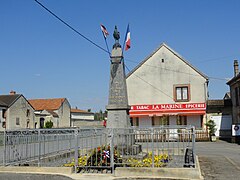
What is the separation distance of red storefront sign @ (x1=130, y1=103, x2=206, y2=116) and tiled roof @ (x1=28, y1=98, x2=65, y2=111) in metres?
36.9

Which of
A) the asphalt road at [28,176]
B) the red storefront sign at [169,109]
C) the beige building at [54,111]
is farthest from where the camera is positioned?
the beige building at [54,111]

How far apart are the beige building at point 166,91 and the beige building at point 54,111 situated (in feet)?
100.0

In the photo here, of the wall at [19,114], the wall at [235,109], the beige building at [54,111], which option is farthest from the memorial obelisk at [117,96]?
the beige building at [54,111]

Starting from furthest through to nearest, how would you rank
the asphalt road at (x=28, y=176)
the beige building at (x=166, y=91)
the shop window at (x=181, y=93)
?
the shop window at (x=181, y=93) → the beige building at (x=166, y=91) → the asphalt road at (x=28, y=176)

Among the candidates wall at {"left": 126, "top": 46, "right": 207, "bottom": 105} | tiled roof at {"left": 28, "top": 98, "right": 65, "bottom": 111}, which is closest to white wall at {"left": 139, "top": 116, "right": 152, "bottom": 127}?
wall at {"left": 126, "top": 46, "right": 207, "bottom": 105}

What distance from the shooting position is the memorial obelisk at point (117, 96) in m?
14.1

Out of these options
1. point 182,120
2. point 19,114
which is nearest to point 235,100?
point 182,120

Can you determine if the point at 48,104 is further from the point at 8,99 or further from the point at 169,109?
the point at 169,109

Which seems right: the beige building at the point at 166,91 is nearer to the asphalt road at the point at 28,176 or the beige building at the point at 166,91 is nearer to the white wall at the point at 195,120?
the white wall at the point at 195,120

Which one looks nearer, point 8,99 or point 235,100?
point 235,100

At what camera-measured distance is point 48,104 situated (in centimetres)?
6856

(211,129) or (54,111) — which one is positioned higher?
(54,111)

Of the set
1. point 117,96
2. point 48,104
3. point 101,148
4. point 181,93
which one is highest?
point 181,93

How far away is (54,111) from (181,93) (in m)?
39.2
